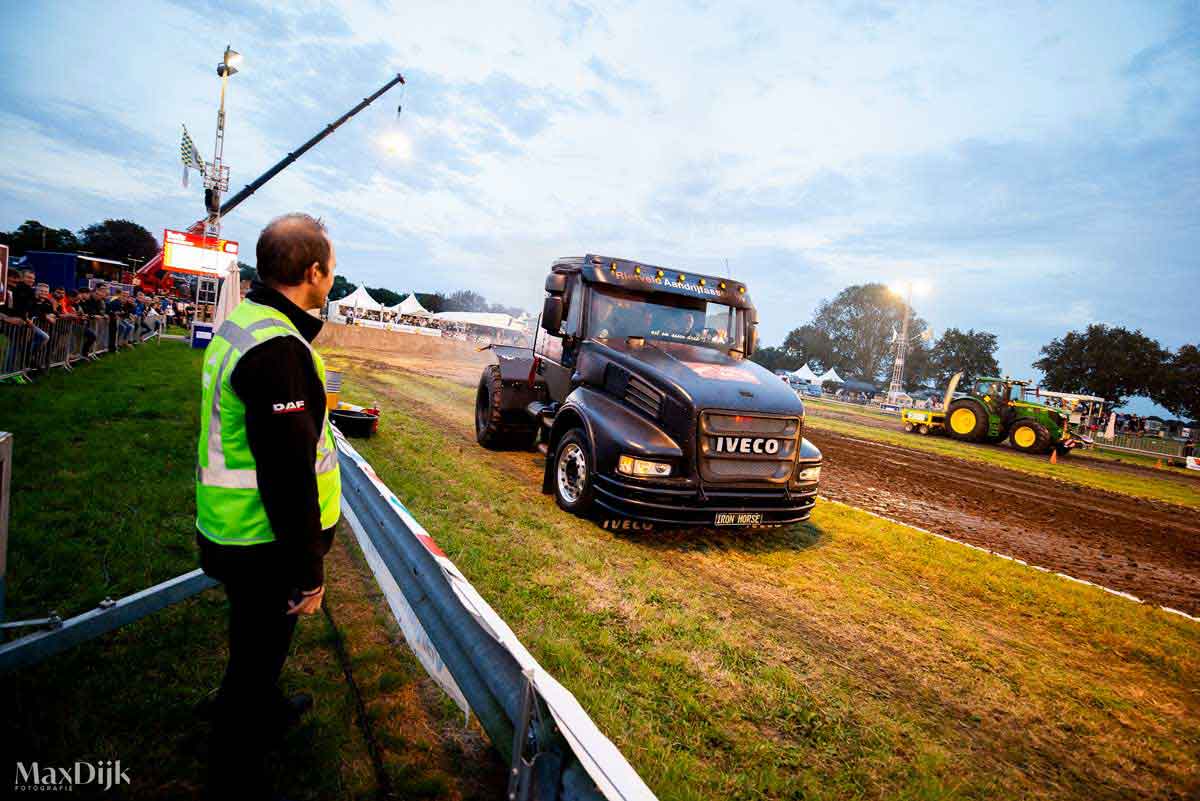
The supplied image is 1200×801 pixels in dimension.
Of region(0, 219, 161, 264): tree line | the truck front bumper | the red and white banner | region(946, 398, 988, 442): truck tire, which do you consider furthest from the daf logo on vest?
region(0, 219, 161, 264): tree line

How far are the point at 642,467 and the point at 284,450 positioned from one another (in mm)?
3114

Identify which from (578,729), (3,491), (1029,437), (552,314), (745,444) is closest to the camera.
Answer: (578,729)

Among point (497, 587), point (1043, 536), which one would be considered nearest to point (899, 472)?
→ point (1043, 536)

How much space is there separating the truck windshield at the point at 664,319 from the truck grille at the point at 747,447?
1716 millimetres

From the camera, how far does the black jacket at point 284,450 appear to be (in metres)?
1.77

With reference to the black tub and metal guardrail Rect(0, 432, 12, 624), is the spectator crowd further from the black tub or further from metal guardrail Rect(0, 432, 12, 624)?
metal guardrail Rect(0, 432, 12, 624)

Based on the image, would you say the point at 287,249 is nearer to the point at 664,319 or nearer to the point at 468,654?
the point at 468,654

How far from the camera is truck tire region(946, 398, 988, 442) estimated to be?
20.2m

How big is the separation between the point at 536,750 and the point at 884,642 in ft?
9.73

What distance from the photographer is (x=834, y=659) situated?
3.39 m

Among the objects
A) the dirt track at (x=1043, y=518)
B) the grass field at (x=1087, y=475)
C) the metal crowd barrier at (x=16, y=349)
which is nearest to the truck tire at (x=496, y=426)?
the dirt track at (x=1043, y=518)

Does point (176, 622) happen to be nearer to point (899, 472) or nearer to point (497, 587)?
point (497, 587)

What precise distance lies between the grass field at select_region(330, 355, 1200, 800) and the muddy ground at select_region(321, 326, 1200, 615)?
45.5 inches

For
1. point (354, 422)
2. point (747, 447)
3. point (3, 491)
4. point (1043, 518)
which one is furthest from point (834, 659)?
point (1043, 518)
